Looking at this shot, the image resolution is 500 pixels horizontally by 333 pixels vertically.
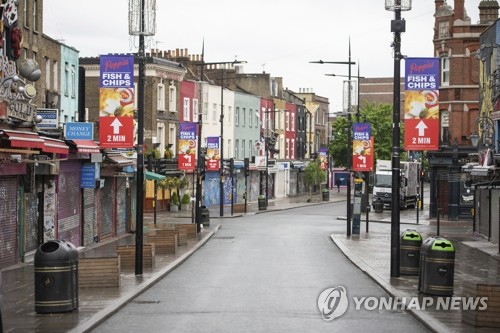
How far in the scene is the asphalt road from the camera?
1538 cm

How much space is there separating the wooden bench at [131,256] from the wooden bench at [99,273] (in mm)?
4670

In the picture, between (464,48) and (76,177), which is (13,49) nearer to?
(76,177)

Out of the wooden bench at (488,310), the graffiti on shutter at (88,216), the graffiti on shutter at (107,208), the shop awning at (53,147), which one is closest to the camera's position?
the wooden bench at (488,310)

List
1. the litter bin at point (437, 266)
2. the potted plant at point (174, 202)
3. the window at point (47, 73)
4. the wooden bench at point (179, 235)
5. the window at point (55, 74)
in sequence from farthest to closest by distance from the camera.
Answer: the potted plant at point (174, 202) < the window at point (55, 74) < the window at point (47, 73) < the wooden bench at point (179, 235) < the litter bin at point (437, 266)

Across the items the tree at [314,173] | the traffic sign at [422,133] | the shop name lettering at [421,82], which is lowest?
the tree at [314,173]

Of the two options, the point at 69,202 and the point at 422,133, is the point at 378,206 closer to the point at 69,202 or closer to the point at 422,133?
the point at 69,202

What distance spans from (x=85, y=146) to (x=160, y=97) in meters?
37.3

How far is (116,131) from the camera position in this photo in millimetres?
24250

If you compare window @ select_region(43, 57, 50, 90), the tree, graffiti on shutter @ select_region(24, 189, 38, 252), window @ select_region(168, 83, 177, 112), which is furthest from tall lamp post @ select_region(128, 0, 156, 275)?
the tree

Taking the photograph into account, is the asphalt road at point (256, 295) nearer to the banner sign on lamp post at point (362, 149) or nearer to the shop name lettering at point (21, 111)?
the shop name lettering at point (21, 111)

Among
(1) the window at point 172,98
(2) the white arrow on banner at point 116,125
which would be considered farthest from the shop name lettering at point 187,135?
(2) the white arrow on banner at point 116,125

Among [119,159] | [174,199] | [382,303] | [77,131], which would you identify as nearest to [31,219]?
[77,131]

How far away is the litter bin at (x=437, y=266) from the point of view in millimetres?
18266

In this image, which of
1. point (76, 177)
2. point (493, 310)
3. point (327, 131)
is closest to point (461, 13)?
point (76, 177)
